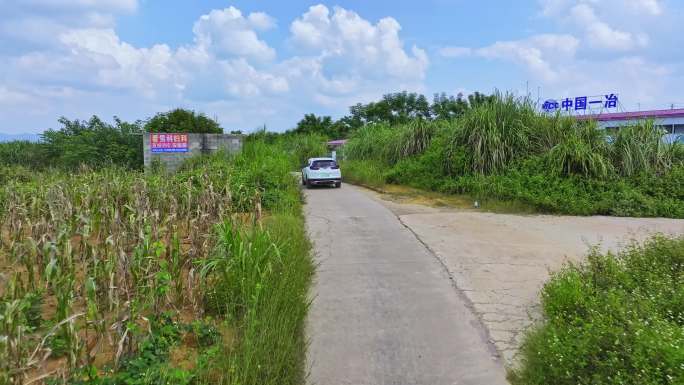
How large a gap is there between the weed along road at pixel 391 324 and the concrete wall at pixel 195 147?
37.8 ft

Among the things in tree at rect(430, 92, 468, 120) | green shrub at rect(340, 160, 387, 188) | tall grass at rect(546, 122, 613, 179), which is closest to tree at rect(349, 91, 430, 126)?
tree at rect(430, 92, 468, 120)

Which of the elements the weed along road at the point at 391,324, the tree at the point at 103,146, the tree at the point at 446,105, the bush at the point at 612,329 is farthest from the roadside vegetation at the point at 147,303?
the tree at the point at 446,105

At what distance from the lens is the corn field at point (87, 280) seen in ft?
8.72

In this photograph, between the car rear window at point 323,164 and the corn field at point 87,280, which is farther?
the car rear window at point 323,164

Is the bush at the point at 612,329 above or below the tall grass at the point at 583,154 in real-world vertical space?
below

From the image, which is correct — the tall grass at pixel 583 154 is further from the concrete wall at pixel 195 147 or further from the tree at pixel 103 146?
the tree at pixel 103 146

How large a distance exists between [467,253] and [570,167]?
7150mm

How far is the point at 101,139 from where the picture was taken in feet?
65.8

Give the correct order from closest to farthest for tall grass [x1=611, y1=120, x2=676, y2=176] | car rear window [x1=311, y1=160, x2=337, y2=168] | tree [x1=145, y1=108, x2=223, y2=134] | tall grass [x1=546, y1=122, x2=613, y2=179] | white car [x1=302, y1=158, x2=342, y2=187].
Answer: tall grass [x1=546, y1=122, x2=613, y2=179], tall grass [x1=611, y1=120, x2=676, y2=176], white car [x1=302, y1=158, x2=342, y2=187], car rear window [x1=311, y1=160, x2=337, y2=168], tree [x1=145, y1=108, x2=223, y2=134]

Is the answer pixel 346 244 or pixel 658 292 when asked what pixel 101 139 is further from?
pixel 658 292

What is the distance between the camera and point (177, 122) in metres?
25.4

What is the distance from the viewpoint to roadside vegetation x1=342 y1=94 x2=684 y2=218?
11.9 meters

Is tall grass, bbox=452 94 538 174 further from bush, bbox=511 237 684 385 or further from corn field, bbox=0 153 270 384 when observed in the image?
corn field, bbox=0 153 270 384

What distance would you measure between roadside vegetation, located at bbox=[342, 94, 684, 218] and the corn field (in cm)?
943
